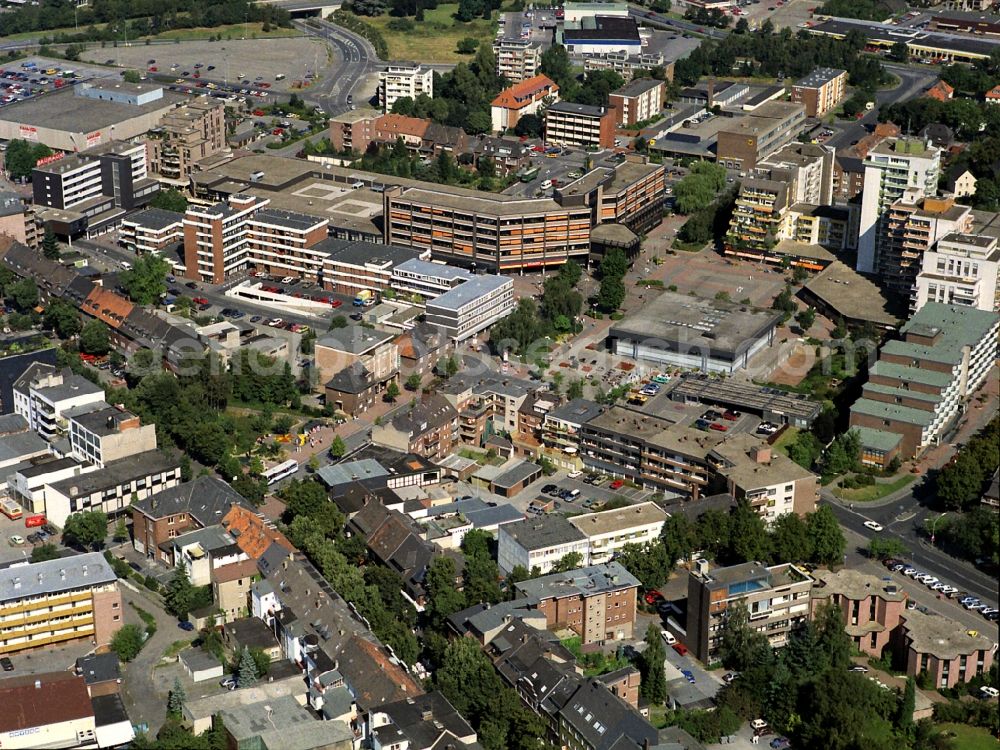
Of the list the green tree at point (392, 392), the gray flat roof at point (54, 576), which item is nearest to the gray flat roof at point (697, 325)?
the green tree at point (392, 392)

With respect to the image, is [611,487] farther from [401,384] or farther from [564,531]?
[401,384]

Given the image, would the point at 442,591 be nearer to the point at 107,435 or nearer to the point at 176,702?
the point at 176,702

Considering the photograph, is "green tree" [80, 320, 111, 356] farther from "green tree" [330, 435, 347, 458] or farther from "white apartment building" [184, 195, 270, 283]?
"green tree" [330, 435, 347, 458]

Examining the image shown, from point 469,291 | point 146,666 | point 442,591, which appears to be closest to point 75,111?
point 469,291

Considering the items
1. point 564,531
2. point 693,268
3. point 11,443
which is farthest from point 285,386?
point 693,268

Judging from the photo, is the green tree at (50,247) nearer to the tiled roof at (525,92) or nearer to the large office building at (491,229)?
the large office building at (491,229)

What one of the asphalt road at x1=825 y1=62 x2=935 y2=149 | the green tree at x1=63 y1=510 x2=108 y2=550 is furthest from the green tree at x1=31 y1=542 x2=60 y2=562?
the asphalt road at x1=825 y1=62 x2=935 y2=149
